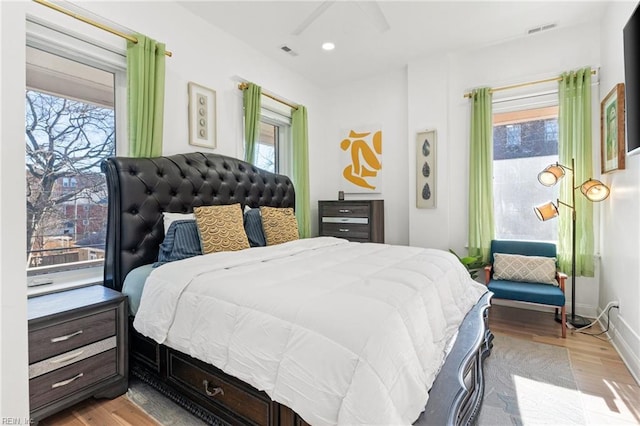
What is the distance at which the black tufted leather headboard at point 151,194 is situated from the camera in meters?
2.12

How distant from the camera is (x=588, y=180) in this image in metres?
2.95

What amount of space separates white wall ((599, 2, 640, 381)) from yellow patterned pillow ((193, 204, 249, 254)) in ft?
9.42

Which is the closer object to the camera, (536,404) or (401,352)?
(401,352)

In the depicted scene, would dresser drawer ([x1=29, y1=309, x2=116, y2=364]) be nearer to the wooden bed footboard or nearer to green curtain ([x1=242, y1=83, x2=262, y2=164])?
the wooden bed footboard

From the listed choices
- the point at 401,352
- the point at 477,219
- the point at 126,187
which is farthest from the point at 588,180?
the point at 126,187

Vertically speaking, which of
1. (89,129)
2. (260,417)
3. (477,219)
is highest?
(89,129)

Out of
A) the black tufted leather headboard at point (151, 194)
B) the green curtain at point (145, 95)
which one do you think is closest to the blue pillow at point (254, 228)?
the black tufted leather headboard at point (151, 194)

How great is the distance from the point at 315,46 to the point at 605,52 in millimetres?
2855

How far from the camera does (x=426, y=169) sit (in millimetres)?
3973

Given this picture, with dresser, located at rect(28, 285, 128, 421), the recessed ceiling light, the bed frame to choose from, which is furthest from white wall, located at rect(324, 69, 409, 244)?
dresser, located at rect(28, 285, 128, 421)

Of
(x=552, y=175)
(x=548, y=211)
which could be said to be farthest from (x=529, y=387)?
(x=552, y=175)

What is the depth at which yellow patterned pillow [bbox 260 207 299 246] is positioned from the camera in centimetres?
287

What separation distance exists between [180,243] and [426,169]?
3.07 m

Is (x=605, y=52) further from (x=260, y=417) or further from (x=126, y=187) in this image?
(x=126, y=187)
